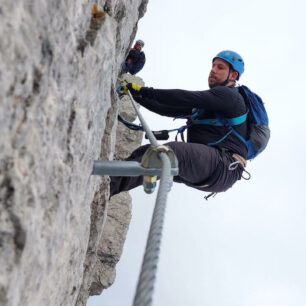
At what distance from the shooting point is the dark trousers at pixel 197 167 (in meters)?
4.47

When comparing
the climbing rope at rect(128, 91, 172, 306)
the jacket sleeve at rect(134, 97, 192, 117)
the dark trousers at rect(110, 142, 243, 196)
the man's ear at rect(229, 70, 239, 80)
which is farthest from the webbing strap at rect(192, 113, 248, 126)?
the climbing rope at rect(128, 91, 172, 306)

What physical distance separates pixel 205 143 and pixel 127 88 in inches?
54.2

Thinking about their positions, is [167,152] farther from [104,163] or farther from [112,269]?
[112,269]

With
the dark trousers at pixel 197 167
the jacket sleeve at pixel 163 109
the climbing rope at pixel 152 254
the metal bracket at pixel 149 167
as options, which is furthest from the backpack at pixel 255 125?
the climbing rope at pixel 152 254

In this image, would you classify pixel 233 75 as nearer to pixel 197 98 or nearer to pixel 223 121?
pixel 223 121

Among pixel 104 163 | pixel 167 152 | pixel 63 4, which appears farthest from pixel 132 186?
pixel 63 4

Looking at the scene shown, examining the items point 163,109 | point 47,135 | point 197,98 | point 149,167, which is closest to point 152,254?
point 47,135

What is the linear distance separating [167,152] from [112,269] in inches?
286

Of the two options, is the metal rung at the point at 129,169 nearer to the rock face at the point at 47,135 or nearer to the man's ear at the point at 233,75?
the rock face at the point at 47,135

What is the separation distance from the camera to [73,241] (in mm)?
2885

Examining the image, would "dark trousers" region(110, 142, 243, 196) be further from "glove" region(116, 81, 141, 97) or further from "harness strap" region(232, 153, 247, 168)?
"glove" region(116, 81, 141, 97)

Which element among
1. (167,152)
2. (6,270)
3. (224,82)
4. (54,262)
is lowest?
(54,262)

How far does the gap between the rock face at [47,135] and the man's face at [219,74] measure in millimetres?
2877

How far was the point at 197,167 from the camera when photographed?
4.56 meters
